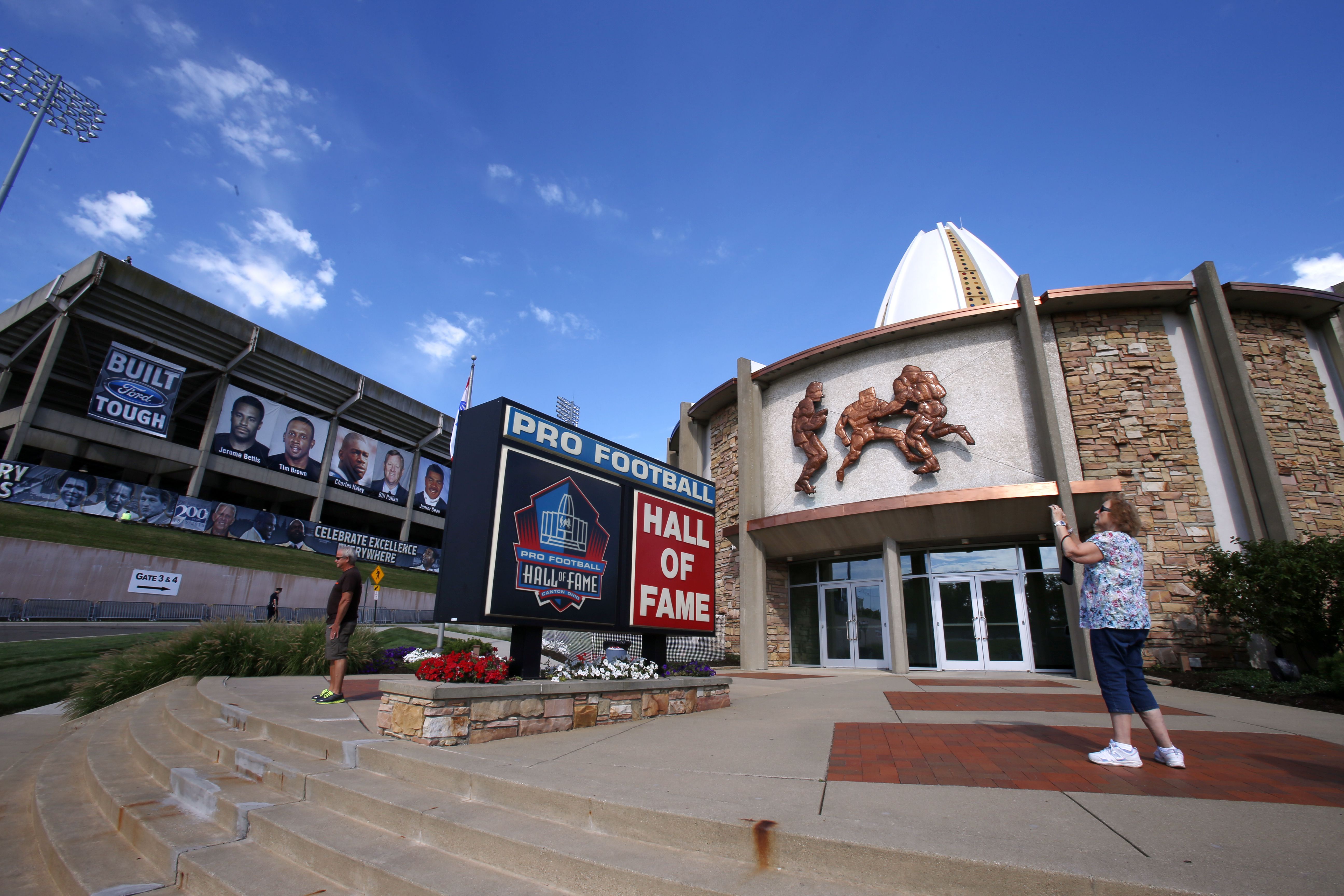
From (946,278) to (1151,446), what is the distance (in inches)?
482

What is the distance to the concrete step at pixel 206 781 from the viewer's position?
376 centimetres

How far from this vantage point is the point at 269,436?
38.5 m

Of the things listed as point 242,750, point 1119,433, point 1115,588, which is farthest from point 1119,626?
point 1119,433

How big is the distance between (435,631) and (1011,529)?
2203 cm

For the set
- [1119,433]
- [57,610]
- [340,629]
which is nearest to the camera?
[340,629]

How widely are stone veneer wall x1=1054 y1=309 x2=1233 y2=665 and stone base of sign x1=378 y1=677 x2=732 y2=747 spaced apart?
38.5 feet

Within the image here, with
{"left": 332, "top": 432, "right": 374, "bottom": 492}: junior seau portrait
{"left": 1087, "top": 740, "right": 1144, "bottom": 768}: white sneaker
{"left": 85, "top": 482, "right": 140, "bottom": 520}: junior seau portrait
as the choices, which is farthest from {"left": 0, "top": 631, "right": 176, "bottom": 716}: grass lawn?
{"left": 332, "top": 432, "right": 374, "bottom": 492}: junior seau portrait

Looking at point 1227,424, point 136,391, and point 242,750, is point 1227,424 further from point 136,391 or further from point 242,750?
point 136,391

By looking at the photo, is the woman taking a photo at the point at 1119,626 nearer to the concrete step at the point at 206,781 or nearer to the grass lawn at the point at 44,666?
the concrete step at the point at 206,781

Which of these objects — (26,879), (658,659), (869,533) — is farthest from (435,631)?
(26,879)

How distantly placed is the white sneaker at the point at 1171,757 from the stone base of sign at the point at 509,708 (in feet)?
15.1

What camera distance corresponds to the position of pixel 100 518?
96.6 feet

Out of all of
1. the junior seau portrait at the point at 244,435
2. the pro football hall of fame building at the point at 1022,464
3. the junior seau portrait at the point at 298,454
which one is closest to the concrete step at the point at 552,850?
the pro football hall of fame building at the point at 1022,464

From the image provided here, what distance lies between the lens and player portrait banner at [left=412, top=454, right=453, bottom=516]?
5072 centimetres
